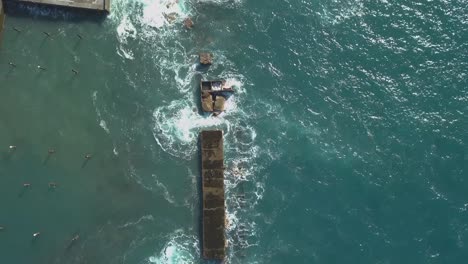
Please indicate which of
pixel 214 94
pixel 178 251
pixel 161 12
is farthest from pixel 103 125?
pixel 178 251

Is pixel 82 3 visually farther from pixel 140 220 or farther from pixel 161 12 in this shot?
pixel 140 220

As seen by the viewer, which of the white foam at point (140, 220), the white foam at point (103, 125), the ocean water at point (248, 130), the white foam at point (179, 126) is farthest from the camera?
the white foam at point (179, 126)

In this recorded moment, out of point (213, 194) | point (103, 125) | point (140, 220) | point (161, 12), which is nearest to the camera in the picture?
point (213, 194)

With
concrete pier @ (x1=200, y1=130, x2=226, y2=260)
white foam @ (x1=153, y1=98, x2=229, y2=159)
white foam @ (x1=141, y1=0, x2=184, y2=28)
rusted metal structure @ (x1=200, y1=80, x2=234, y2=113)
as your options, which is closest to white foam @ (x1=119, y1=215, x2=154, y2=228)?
concrete pier @ (x1=200, y1=130, x2=226, y2=260)

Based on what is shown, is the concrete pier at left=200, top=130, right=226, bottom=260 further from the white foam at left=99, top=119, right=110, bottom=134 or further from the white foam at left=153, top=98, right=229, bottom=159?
the white foam at left=99, top=119, right=110, bottom=134

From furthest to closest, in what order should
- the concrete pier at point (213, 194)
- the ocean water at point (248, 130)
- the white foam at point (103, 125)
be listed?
the white foam at point (103, 125), the ocean water at point (248, 130), the concrete pier at point (213, 194)

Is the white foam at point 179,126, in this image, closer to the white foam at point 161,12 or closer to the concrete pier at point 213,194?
the concrete pier at point 213,194

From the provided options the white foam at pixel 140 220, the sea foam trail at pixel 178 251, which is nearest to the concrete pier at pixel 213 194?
the sea foam trail at pixel 178 251
